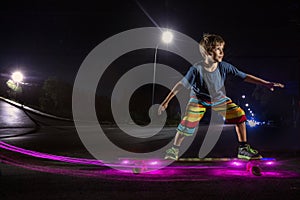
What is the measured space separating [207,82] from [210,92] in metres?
0.19

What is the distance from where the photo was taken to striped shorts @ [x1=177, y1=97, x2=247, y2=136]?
5.66 m

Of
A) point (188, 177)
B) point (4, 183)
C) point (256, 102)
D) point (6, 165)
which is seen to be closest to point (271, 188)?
point (188, 177)

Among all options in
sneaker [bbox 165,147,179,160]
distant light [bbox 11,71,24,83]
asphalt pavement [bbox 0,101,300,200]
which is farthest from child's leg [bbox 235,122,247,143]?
distant light [bbox 11,71,24,83]

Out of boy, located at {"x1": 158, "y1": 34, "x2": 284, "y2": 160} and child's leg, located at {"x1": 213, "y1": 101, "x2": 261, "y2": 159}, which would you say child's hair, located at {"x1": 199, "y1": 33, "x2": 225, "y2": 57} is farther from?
child's leg, located at {"x1": 213, "y1": 101, "x2": 261, "y2": 159}

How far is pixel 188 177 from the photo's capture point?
210 inches

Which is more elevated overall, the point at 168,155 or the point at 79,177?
the point at 168,155

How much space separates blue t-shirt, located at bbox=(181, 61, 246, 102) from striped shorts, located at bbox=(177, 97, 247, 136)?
124mm

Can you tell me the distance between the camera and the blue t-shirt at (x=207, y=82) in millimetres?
5559

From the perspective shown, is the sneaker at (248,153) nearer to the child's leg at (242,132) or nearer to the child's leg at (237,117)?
the child's leg at (237,117)

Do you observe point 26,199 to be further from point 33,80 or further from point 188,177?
point 33,80

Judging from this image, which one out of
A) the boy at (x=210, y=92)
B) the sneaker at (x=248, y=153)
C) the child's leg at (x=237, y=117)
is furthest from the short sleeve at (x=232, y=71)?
the sneaker at (x=248, y=153)

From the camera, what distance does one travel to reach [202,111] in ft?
19.1

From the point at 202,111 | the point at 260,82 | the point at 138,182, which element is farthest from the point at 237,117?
the point at 138,182

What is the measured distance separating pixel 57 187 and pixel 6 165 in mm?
2336
